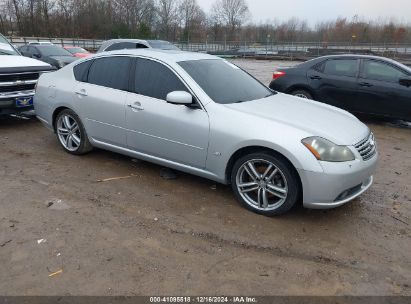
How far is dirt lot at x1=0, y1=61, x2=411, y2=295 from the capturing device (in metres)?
3.03

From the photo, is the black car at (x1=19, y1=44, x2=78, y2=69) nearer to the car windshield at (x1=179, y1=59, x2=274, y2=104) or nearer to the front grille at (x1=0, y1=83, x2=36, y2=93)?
the front grille at (x1=0, y1=83, x2=36, y2=93)

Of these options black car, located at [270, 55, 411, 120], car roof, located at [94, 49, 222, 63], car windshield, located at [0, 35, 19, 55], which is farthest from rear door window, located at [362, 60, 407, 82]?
car windshield, located at [0, 35, 19, 55]

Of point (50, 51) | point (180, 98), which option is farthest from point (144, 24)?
point (180, 98)

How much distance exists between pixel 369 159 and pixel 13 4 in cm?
6388

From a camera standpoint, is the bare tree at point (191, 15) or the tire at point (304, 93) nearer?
the tire at point (304, 93)

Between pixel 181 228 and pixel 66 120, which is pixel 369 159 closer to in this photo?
pixel 181 228

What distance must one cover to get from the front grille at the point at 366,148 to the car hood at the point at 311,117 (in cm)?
5

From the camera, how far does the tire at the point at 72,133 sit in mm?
5621

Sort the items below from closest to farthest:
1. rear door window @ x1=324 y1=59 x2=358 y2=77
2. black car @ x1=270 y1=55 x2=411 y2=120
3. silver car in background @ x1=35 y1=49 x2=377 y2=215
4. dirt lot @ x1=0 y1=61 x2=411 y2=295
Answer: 1. dirt lot @ x1=0 y1=61 x2=411 y2=295
2. silver car in background @ x1=35 y1=49 x2=377 y2=215
3. black car @ x1=270 y1=55 x2=411 y2=120
4. rear door window @ x1=324 y1=59 x2=358 y2=77

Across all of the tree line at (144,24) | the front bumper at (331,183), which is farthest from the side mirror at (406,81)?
the tree line at (144,24)

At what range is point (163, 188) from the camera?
15.6 ft

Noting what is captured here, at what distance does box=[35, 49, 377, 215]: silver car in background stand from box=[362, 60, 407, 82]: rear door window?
3.91m

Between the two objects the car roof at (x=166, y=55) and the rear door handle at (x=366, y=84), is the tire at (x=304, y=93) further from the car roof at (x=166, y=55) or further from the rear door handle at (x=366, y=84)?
the car roof at (x=166, y=55)

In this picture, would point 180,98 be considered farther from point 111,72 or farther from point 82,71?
point 82,71
